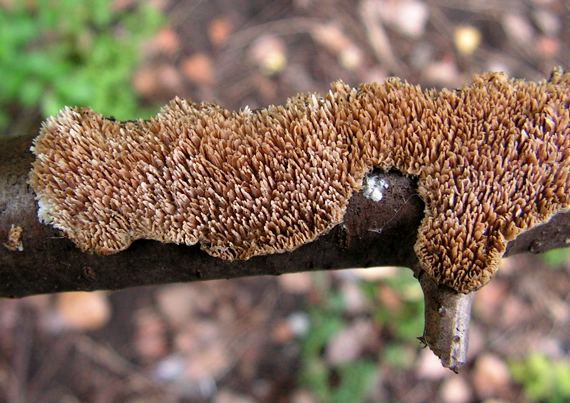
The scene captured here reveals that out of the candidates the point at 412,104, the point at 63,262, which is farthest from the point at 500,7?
the point at 63,262

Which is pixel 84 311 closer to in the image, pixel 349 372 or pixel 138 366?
pixel 138 366

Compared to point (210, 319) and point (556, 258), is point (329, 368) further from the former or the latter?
point (556, 258)

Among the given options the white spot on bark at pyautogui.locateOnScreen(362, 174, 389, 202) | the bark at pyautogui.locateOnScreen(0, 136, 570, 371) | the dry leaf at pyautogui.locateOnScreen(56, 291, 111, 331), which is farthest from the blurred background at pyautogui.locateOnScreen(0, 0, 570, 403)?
the white spot on bark at pyautogui.locateOnScreen(362, 174, 389, 202)

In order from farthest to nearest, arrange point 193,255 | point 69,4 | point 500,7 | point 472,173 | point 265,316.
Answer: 1. point 500,7
2. point 265,316
3. point 69,4
4. point 193,255
5. point 472,173

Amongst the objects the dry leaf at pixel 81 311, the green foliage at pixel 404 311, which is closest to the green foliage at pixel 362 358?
the green foliage at pixel 404 311

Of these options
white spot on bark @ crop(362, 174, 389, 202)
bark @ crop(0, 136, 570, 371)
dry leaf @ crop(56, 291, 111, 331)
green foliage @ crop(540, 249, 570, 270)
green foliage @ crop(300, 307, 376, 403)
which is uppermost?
white spot on bark @ crop(362, 174, 389, 202)

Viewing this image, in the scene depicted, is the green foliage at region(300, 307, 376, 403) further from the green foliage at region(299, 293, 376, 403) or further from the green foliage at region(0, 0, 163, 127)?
the green foliage at region(0, 0, 163, 127)
